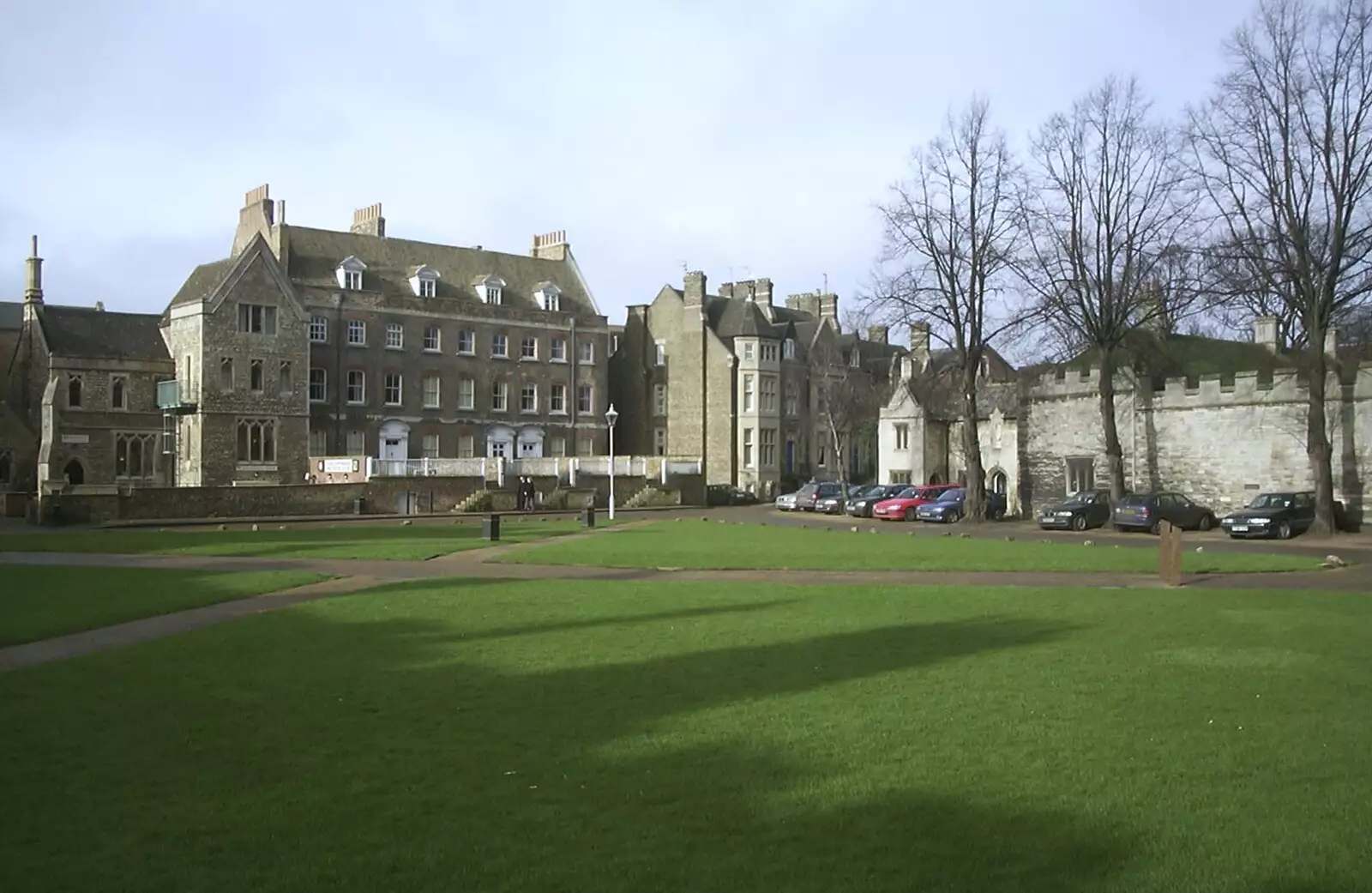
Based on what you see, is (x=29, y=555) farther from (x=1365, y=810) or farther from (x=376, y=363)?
(x=376, y=363)

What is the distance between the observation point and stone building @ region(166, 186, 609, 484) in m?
66.2

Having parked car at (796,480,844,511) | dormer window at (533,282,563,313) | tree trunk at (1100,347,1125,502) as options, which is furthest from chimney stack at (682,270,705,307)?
tree trunk at (1100,347,1125,502)

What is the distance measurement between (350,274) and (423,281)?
4.78 m

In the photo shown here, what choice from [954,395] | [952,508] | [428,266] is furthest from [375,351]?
[952,508]

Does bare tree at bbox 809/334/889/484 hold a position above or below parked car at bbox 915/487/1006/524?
above

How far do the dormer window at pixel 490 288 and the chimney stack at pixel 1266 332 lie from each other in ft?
143

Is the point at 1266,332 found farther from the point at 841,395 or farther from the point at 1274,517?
the point at 841,395

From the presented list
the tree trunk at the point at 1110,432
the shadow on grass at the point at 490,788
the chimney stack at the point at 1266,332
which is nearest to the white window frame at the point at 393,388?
the tree trunk at the point at 1110,432

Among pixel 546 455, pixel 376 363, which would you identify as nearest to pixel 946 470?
pixel 546 455

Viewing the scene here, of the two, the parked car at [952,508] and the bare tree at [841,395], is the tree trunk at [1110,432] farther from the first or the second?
the bare tree at [841,395]

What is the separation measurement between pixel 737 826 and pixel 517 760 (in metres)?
2.30

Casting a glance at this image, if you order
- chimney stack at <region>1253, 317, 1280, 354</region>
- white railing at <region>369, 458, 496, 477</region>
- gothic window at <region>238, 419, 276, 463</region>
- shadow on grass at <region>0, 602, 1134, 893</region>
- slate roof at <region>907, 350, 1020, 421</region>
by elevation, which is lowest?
shadow on grass at <region>0, 602, 1134, 893</region>

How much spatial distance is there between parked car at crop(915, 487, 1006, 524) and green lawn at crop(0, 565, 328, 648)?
108 ft

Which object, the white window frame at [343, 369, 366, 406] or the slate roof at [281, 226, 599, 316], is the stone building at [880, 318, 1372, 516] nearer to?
the slate roof at [281, 226, 599, 316]
